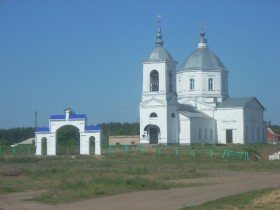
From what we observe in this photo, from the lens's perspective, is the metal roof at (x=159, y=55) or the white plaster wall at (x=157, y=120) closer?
the white plaster wall at (x=157, y=120)

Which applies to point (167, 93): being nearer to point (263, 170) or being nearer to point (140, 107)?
point (140, 107)

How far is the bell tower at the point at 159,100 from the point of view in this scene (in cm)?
6631

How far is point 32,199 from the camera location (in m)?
19.4

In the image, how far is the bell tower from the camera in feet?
218

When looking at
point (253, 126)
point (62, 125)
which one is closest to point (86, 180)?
point (62, 125)

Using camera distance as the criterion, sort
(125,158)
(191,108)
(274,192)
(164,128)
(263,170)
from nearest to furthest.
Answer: (274,192) → (263,170) → (125,158) → (164,128) → (191,108)

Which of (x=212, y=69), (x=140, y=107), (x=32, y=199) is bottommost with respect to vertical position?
(x=32, y=199)

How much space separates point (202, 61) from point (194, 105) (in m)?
5.24

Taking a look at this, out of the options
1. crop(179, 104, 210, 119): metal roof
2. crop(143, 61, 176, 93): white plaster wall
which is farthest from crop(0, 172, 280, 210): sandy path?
crop(179, 104, 210, 119): metal roof

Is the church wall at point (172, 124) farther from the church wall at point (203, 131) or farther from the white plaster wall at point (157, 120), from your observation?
the church wall at point (203, 131)

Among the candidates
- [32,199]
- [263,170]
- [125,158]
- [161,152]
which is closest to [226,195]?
[32,199]

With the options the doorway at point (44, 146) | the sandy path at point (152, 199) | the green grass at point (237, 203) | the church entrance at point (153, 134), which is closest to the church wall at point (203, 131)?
the church entrance at point (153, 134)

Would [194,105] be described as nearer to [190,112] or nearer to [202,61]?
[190,112]

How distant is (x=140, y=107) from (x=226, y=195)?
48.6m
